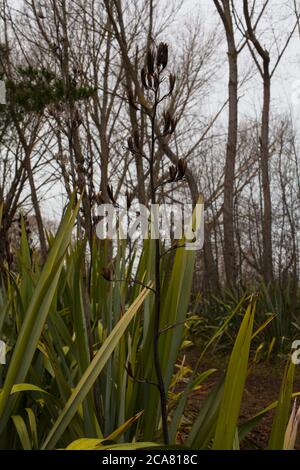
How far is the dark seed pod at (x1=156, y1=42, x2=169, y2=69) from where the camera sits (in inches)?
52.6

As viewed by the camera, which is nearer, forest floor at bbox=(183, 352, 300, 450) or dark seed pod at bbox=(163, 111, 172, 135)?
dark seed pod at bbox=(163, 111, 172, 135)

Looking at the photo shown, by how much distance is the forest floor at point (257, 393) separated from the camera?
3.10 meters

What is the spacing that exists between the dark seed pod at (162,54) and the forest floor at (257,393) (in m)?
1.81

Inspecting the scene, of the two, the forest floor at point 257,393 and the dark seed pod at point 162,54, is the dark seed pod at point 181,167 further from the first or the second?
the forest floor at point 257,393

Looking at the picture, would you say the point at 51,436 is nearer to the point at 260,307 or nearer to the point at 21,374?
the point at 21,374

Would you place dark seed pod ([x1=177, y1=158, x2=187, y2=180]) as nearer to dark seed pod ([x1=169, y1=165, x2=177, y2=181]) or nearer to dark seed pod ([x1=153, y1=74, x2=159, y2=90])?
dark seed pod ([x1=169, y1=165, x2=177, y2=181])

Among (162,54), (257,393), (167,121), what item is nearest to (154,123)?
(167,121)

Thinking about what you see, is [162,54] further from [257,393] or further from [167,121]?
[257,393]

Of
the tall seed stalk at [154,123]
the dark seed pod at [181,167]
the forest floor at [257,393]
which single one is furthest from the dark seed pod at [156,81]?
the forest floor at [257,393]

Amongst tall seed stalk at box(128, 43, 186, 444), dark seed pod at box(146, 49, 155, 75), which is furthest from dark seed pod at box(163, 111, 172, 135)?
dark seed pod at box(146, 49, 155, 75)

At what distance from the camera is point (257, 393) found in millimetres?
4473

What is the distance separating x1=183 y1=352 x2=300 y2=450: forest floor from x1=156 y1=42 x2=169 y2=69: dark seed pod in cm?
181
